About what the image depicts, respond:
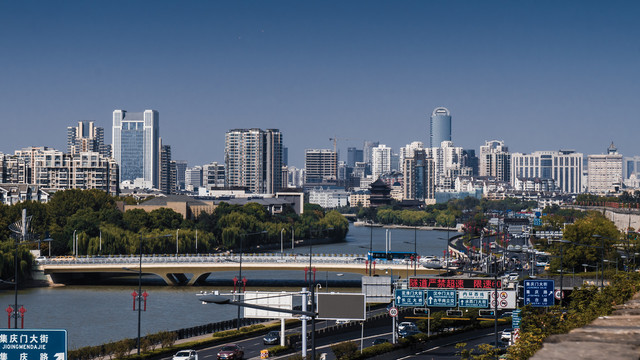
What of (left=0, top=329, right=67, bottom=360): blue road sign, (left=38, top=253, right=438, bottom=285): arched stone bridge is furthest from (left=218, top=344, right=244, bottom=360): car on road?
(left=38, top=253, right=438, bottom=285): arched stone bridge

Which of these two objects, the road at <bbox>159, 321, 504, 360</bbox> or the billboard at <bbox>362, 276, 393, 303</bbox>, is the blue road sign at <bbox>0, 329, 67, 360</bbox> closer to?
the road at <bbox>159, 321, 504, 360</bbox>

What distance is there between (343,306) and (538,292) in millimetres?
11041

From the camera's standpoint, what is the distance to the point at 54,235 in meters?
102

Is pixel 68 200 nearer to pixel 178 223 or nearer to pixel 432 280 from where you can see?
pixel 178 223

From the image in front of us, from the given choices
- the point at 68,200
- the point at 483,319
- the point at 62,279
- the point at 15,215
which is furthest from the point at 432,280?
the point at 68,200

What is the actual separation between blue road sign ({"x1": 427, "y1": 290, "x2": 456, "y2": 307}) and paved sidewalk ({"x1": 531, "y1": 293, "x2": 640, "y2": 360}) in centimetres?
3735

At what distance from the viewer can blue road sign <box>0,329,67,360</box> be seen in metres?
19.4

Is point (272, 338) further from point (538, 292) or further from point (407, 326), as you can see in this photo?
point (538, 292)

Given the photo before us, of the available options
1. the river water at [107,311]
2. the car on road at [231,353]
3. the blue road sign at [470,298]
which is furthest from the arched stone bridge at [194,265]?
the car on road at [231,353]

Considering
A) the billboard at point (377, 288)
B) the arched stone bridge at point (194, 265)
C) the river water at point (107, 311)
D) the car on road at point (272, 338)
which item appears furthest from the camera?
the arched stone bridge at point (194, 265)

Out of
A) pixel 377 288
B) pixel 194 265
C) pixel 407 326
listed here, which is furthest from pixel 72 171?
pixel 377 288

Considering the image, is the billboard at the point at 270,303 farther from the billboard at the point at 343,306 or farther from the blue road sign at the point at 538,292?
the blue road sign at the point at 538,292

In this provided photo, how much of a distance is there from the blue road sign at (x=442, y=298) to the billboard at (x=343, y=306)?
753 cm

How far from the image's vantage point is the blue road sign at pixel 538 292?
4503cm
